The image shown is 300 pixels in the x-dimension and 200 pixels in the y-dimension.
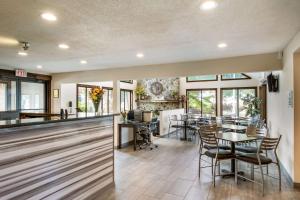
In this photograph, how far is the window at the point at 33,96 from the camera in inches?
271

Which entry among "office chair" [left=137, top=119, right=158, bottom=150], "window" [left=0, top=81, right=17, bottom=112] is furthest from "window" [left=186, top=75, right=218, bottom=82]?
"window" [left=0, top=81, right=17, bottom=112]

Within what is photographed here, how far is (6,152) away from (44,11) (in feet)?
5.33

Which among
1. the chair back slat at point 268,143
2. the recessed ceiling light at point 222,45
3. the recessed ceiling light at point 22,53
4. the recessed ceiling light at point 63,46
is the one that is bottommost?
the chair back slat at point 268,143

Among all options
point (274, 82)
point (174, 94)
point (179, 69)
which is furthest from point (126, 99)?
point (274, 82)

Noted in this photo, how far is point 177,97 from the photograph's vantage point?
35.9ft

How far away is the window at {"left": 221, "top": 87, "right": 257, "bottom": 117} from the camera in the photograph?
980 centimetres

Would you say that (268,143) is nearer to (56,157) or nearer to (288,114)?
(288,114)

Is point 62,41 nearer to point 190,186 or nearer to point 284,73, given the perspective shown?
point 190,186

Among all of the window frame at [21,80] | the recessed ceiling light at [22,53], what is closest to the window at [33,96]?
the window frame at [21,80]

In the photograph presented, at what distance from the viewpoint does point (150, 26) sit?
288 centimetres

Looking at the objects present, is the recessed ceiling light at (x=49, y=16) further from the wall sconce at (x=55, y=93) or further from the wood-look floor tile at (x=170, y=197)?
the wall sconce at (x=55, y=93)

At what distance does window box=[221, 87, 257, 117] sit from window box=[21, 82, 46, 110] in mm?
8144

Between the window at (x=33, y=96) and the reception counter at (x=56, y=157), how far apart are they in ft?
16.0

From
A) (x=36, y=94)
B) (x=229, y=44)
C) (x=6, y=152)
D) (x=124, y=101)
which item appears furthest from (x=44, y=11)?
(x=124, y=101)
